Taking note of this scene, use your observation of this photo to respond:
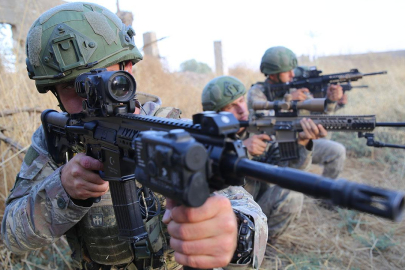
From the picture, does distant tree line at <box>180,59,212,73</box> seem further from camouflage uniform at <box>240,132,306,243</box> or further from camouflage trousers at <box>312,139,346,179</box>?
camouflage uniform at <box>240,132,306,243</box>

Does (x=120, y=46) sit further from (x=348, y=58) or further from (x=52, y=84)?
(x=348, y=58)

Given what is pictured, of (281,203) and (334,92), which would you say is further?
(334,92)

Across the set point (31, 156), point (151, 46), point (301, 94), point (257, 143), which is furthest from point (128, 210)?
point (151, 46)

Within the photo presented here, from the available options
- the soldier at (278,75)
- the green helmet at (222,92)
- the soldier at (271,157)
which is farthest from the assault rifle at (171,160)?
the soldier at (278,75)

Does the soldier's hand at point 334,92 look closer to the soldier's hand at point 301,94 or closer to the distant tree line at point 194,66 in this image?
the soldier's hand at point 301,94

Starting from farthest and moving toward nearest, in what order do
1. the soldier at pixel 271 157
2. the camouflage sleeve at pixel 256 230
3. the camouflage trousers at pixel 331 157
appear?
the camouflage trousers at pixel 331 157 → the soldier at pixel 271 157 → the camouflage sleeve at pixel 256 230

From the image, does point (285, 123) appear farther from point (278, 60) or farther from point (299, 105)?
point (278, 60)

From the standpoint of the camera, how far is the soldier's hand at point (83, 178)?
157 centimetres

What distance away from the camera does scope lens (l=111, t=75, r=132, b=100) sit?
1.42 m

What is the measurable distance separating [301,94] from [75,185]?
18.2 ft

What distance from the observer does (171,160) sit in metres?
0.88

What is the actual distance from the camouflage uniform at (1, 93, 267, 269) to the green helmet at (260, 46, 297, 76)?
16.5 ft

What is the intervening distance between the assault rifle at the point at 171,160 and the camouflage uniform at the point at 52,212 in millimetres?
331

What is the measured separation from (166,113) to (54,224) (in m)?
0.95
